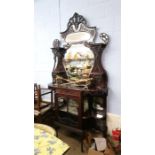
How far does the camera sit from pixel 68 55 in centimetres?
325

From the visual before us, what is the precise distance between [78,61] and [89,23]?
2.14 ft

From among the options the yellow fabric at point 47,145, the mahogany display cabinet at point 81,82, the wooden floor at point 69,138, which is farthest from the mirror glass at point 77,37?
the yellow fabric at point 47,145

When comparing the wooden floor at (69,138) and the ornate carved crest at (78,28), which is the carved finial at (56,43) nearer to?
the ornate carved crest at (78,28)

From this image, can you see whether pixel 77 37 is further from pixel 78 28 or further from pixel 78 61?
pixel 78 61

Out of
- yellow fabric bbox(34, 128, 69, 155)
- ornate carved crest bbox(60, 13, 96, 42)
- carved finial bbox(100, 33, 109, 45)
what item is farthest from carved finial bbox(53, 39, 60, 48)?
yellow fabric bbox(34, 128, 69, 155)

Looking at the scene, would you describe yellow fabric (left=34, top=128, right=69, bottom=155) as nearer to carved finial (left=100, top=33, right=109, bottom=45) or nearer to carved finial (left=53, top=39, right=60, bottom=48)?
carved finial (left=100, top=33, right=109, bottom=45)

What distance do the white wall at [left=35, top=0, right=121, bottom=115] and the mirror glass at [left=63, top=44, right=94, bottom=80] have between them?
254 millimetres

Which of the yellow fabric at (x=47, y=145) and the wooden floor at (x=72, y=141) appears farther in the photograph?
the wooden floor at (x=72, y=141)

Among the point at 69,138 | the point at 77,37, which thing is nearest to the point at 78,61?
the point at 77,37

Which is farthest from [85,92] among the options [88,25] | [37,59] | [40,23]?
[40,23]

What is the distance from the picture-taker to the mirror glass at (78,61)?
296 cm

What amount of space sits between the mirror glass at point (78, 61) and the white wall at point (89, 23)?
0.25m
